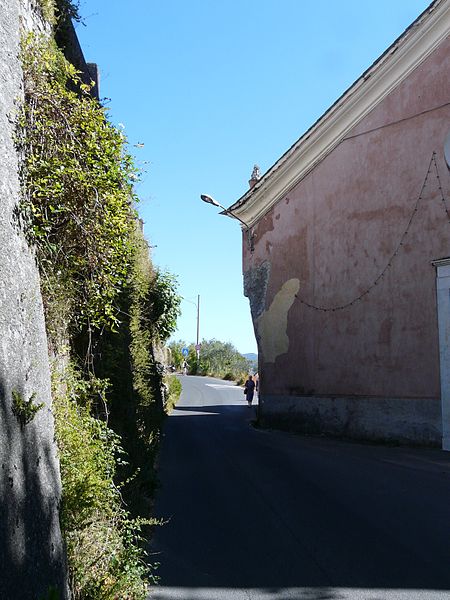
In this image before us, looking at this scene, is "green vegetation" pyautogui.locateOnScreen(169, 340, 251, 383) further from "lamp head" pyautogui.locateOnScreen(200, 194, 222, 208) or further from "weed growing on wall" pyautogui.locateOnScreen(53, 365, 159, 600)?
"weed growing on wall" pyautogui.locateOnScreen(53, 365, 159, 600)

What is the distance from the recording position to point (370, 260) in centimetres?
1575

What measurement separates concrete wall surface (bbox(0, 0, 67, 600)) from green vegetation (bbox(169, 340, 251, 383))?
60.0 meters

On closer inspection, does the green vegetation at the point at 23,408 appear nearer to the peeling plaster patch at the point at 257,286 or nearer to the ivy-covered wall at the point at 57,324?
the ivy-covered wall at the point at 57,324

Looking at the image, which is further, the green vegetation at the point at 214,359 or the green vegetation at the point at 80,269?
the green vegetation at the point at 214,359

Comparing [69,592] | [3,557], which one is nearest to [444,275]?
[69,592]

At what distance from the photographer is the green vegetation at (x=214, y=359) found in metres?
68.4

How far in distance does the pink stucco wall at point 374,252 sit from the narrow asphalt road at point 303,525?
2646 mm

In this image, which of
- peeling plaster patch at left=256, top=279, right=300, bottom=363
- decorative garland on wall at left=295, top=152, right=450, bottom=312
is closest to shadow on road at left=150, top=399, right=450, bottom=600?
decorative garland on wall at left=295, top=152, right=450, bottom=312

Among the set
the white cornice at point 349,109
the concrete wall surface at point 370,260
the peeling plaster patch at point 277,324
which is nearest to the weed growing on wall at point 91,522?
the concrete wall surface at point 370,260

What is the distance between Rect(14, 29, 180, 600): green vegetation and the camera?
441cm

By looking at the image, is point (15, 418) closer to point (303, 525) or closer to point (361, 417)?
point (303, 525)

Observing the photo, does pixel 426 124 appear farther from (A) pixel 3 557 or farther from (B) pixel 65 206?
(A) pixel 3 557

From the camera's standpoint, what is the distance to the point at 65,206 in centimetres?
528

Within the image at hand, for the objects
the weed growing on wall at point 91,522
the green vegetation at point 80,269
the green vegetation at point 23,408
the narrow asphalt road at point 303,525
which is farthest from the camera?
the narrow asphalt road at point 303,525
